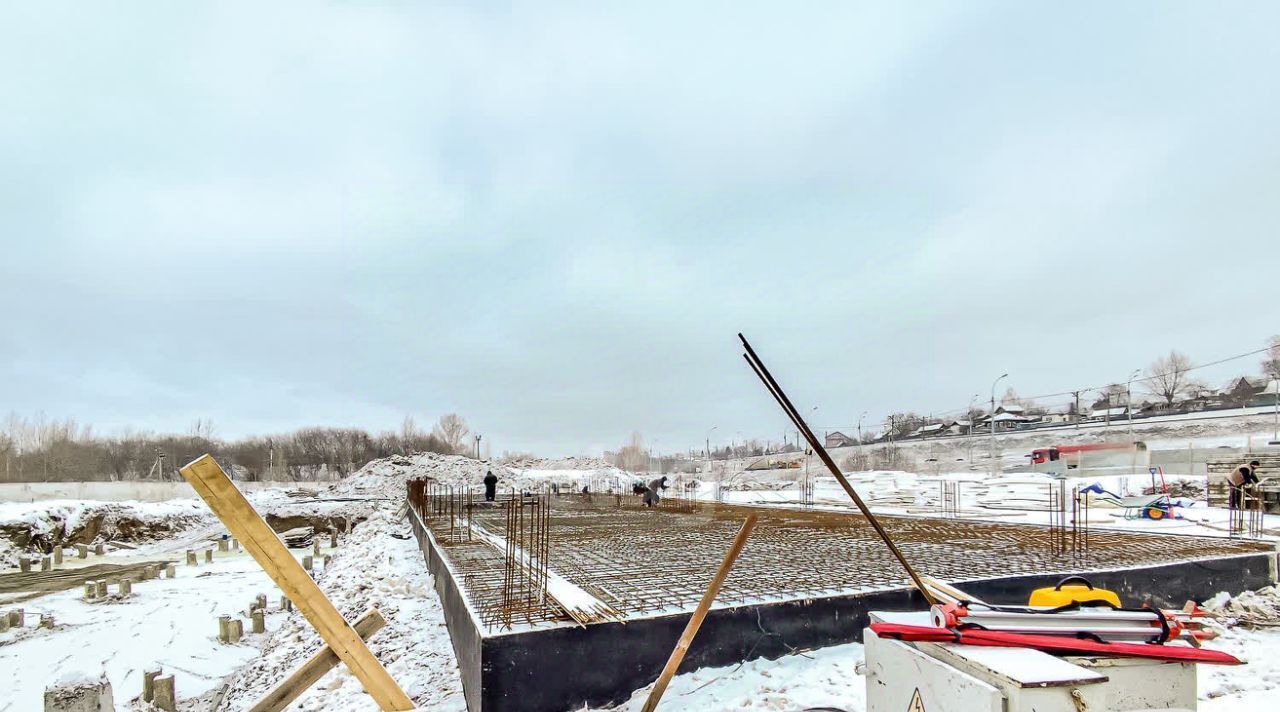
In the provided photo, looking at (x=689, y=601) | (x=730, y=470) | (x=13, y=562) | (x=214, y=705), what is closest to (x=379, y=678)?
(x=689, y=601)

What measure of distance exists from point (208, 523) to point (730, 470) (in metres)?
38.0

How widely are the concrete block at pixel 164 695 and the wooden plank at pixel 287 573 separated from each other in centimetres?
874

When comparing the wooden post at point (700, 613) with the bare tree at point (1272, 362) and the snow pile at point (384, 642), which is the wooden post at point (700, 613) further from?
the bare tree at point (1272, 362)

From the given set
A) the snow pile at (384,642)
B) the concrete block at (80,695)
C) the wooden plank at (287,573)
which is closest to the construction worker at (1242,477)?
the snow pile at (384,642)

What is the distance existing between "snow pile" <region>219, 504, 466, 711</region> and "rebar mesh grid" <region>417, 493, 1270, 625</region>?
619 millimetres

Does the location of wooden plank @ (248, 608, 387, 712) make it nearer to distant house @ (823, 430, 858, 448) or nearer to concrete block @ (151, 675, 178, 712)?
concrete block @ (151, 675, 178, 712)

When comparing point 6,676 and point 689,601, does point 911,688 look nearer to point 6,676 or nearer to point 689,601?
point 689,601

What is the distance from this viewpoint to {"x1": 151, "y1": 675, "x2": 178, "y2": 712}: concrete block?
853 centimetres

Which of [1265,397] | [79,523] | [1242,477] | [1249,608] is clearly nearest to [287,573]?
[1249,608]

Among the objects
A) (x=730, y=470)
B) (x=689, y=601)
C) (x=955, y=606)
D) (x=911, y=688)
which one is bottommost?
(x=730, y=470)

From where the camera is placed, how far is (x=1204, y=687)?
4430mm

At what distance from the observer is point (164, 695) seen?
8.55m

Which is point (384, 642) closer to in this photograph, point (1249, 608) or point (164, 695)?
point (164, 695)

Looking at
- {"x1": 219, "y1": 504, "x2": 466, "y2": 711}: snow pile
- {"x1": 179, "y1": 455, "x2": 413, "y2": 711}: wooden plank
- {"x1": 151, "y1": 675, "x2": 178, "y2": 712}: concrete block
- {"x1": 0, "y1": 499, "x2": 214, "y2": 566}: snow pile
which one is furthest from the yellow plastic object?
{"x1": 0, "y1": 499, "x2": 214, "y2": 566}: snow pile
